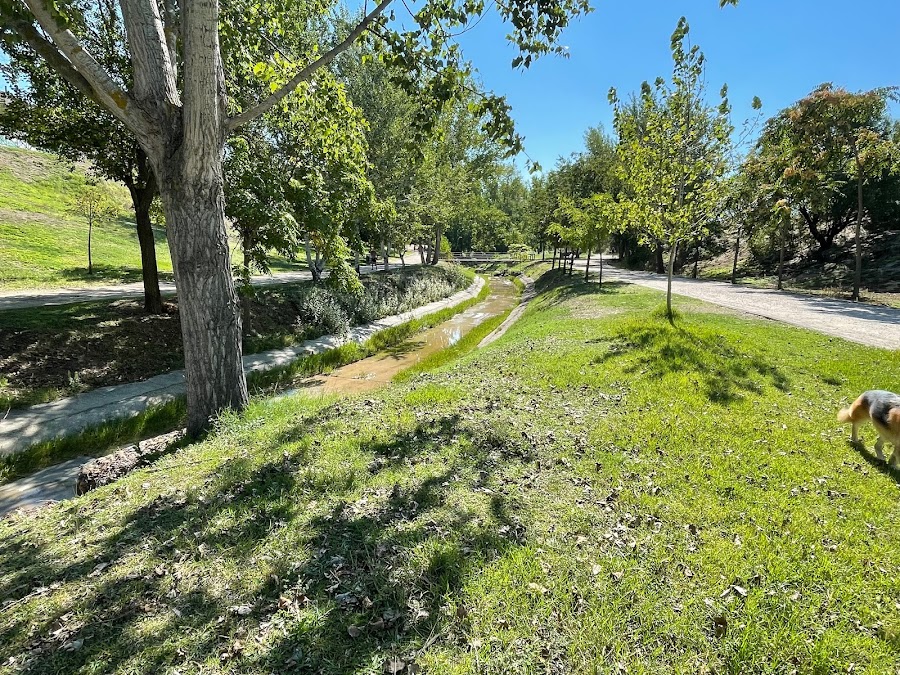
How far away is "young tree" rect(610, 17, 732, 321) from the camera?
32.7 feet

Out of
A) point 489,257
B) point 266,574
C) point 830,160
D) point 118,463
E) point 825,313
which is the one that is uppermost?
point 830,160

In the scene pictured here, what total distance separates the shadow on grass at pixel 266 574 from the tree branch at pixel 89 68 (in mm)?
4078

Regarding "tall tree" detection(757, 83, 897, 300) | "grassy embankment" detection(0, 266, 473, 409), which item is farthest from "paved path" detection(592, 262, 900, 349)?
"grassy embankment" detection(0, 266, 473, 409)

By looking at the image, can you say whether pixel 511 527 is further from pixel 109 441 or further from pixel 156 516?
pixel 109 441

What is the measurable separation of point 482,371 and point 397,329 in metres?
9.03

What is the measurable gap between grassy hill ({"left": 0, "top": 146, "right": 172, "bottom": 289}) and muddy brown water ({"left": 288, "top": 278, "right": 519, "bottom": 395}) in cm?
1516

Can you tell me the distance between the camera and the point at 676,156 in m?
10.4

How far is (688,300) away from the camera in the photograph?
15859mm

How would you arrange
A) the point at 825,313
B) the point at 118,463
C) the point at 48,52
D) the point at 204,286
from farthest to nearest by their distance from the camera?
the point at 825,313
the point at 118,463
the point at 204,286
the point at 48,52

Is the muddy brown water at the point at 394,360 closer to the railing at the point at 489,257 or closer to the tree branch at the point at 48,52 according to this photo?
the tree branch at the point at 48,52

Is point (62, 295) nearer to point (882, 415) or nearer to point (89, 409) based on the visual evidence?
point (89, 409)

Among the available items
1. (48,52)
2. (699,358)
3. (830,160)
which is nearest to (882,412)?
(699,358)

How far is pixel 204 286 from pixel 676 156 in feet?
38.0

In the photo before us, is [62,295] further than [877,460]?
Yes
